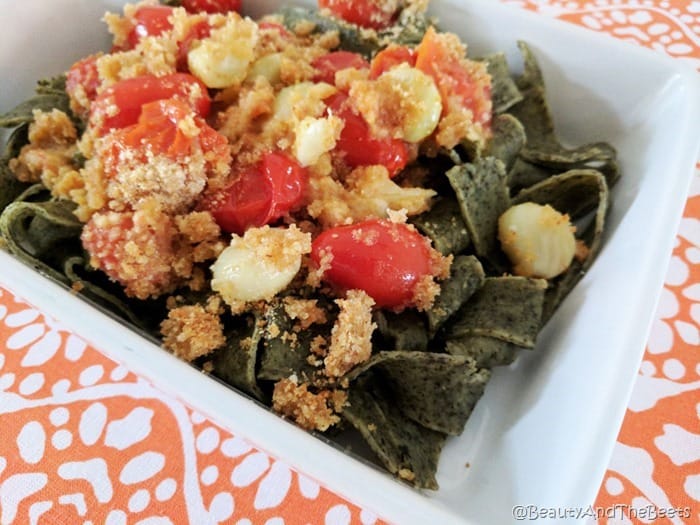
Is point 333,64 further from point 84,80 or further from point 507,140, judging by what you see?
point 84,80

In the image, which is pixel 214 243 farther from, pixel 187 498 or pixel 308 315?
pixel 187 498

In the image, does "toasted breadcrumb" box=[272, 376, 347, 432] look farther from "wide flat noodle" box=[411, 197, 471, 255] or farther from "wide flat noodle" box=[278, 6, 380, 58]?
"wide flat noodle" box=[278, 6, 380, 58]

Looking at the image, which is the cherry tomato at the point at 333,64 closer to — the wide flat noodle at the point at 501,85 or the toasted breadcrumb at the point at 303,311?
the wide flat noodle at the point at 501,85

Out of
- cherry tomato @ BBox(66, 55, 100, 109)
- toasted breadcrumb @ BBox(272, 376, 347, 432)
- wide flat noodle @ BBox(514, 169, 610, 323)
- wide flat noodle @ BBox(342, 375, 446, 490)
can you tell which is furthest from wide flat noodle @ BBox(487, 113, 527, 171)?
cherry tomato @ BBox(66, 55, 100, 109)

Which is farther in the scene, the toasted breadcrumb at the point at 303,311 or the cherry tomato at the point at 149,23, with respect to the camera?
the cherry tomato at the point at 149,23

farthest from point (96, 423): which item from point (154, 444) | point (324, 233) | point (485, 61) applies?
point (485, 61)

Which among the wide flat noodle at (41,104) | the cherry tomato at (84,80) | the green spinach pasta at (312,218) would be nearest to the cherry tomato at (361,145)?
the green spinach pasta at (312,218)

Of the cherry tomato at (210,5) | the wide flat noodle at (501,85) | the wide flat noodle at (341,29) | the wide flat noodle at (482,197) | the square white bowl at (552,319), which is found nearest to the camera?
the square white bowl at (552,319)
